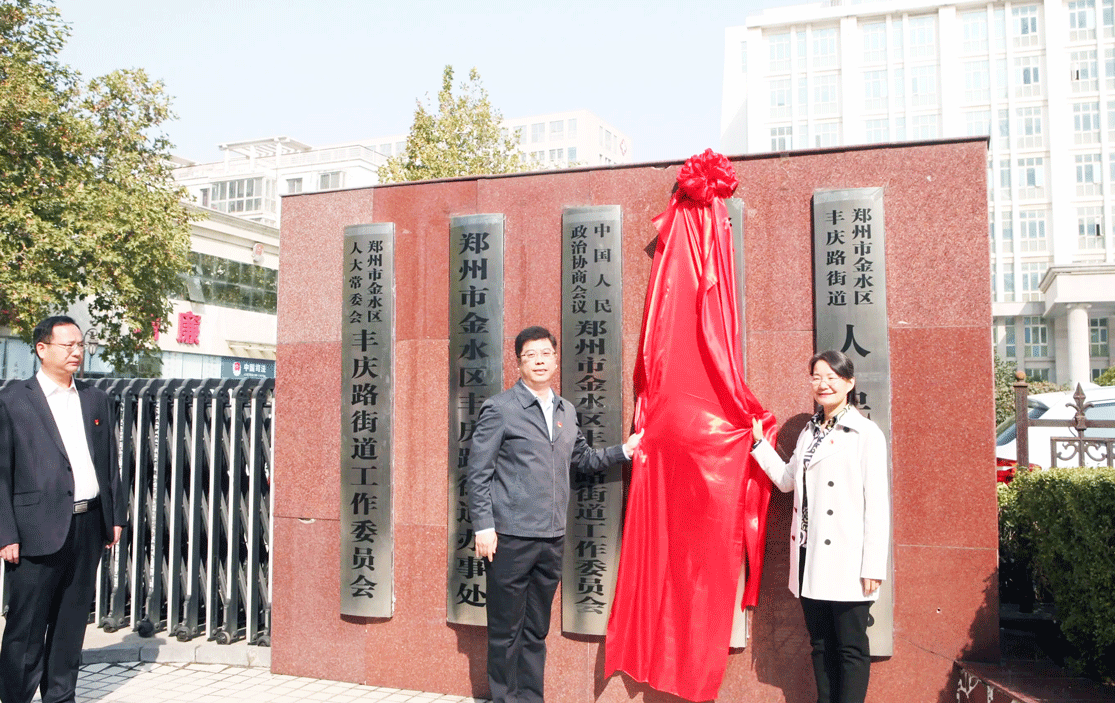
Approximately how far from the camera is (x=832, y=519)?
3.34m

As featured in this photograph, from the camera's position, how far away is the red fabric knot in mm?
3896

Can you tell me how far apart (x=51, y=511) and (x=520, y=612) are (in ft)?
6.64

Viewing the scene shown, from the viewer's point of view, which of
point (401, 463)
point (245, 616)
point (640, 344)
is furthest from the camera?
point (245, 616)

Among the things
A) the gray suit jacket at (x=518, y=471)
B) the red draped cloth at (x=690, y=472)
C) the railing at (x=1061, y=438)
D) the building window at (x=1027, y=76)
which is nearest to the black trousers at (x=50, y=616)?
the gray suit jacket at (x=518, y=471)

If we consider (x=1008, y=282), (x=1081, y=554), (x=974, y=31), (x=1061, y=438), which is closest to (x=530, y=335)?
(x=1081, y=554)

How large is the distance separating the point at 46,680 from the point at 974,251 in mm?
4385

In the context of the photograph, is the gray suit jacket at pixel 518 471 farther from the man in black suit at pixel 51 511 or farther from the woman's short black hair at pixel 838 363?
the man in black suit at pixel 51 511

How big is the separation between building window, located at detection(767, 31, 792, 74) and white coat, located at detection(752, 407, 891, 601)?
42081 mm

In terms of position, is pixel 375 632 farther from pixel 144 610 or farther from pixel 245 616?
pixel 144 610

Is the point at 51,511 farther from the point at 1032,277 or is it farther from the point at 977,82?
the point at 977,82

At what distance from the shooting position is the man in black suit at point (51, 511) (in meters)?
3.58

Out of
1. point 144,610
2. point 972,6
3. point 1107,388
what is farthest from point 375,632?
point 972,6

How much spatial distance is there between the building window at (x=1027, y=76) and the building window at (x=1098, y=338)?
10.5 metres

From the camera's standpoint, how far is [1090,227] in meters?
37.8
